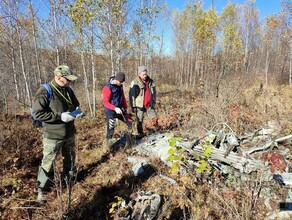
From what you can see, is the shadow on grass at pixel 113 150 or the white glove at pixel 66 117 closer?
the white glove at pixel 66 117

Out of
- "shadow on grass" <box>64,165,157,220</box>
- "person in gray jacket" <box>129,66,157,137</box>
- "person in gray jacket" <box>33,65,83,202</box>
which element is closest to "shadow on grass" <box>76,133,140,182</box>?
"person in gray jacket" <box>129,66,157,137</box>

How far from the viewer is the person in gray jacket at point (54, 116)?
9.27 ft

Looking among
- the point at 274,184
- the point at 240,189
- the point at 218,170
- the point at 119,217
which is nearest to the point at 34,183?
the point at 119,217

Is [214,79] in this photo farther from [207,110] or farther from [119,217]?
[119,217]

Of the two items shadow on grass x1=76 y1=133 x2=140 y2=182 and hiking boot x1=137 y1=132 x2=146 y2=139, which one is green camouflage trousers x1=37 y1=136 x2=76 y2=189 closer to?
shadow on grass x1=76 y1=133 x2=140 y2=182

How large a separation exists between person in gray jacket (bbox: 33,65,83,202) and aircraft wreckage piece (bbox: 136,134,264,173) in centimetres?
163

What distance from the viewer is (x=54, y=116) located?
9.48 feet

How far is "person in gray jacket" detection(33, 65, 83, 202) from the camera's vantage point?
2826 millimetres

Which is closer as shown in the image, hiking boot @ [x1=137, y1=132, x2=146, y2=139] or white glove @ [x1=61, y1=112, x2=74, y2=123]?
white glove @ [x1=61, y1=112, x2=74, y2=123]

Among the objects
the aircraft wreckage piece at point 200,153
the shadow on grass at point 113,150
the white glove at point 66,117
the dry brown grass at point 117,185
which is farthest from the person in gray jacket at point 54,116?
the aircraft wreckage piece at point 200,153

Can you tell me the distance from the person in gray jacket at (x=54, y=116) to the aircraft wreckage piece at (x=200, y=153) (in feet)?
5.36

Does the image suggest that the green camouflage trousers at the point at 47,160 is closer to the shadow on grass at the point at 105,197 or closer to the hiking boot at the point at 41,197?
the hiking boot at the point at 41,197

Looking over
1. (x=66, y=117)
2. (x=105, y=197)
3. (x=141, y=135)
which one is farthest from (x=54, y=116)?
(x=141, y=135)

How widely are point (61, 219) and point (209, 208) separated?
1929mm
